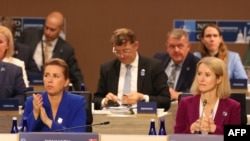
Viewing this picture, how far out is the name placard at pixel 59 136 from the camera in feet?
18.5

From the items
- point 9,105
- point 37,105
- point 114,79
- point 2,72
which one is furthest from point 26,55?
point 37,105

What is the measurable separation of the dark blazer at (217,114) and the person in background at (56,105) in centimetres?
82

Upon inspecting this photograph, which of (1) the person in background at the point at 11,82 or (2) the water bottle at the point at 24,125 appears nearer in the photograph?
(2) the water bottle at the point at 24,125

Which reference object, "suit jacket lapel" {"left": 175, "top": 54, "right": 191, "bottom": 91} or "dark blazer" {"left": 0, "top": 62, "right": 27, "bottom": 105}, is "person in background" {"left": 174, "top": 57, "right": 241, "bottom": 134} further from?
"suit jacket lapel" {"left": 175, "top": 54, "right": 191, "bottom": 91}

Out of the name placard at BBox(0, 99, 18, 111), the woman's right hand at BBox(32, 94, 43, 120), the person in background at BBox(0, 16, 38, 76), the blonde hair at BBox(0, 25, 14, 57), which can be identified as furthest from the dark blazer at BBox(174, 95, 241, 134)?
the person in background at BBox(0, 16, 38, 76)

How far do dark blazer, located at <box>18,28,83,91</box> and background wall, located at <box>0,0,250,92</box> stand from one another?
1.45 metres

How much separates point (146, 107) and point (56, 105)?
121 cm

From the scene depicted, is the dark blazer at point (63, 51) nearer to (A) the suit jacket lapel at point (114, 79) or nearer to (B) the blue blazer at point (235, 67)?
(B) the blue blazer at point (235, 67)

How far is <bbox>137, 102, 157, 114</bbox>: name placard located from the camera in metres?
7.98

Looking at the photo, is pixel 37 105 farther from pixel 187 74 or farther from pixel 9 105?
pixel 187 74

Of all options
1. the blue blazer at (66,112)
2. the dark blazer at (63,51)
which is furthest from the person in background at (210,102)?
the dark blazer at (63,51)

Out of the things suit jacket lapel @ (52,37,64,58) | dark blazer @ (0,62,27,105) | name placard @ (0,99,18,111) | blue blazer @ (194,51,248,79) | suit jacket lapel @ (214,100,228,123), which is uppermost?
suit jacket lapel @ (52,37,64,58)

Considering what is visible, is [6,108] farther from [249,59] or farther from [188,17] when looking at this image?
[188,17]

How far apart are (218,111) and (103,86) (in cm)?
196
